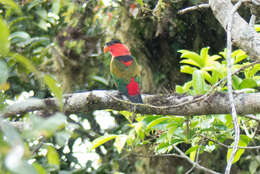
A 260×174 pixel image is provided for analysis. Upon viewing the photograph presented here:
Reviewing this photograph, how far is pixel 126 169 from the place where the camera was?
400 centimetres

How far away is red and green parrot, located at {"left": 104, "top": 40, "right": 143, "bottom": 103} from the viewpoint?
2.81 metres

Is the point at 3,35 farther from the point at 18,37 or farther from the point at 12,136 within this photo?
the point at 18,37

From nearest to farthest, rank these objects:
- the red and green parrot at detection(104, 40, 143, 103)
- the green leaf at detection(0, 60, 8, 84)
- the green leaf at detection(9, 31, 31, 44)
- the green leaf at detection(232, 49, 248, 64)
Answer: the green leaf at detection(0, 60, 8, 84) → the green leaf at detection(232, 49, 248, 64) → the red and green parrot at detection(104, 40, 143, 103) → the green leaf at detection(9, 31, 31, 44)

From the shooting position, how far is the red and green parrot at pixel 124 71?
2.81m

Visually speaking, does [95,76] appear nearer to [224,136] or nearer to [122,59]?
[122,59]

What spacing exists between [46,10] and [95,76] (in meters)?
0.90

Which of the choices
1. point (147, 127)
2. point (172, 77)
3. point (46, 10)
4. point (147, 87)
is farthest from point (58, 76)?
point (147, 127)

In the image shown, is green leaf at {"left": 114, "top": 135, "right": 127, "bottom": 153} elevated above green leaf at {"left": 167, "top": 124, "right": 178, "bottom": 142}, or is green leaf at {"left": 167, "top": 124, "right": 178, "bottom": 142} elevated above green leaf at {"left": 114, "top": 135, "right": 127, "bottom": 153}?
green leaf at {"left": 167, "top": 124, "right": 178, "bottom": 142}

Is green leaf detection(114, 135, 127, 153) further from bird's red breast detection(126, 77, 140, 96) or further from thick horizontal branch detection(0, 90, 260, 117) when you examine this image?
bird's red breast detection(126, 77, 140, 96)

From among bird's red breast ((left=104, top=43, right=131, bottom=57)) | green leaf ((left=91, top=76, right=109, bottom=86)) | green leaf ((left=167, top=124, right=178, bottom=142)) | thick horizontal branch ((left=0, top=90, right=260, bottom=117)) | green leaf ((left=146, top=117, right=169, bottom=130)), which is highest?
bird's red breast ((left=104, top=43, right=131, bottom=57))

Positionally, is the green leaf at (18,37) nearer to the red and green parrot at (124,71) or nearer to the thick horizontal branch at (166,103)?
the red and green parrot at (124,71)

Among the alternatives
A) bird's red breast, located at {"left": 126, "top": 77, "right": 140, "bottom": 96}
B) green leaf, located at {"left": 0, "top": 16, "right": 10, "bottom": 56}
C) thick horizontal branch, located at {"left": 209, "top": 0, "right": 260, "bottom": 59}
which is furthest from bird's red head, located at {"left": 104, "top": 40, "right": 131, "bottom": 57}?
green leaf, located at {"left": 0, "top": 16, "right": 10, "bottom": 56}

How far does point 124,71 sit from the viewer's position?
3.04 metres

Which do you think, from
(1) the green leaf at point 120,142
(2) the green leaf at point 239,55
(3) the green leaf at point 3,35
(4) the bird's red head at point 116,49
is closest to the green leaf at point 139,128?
(1) the green leaf at point 120,142
